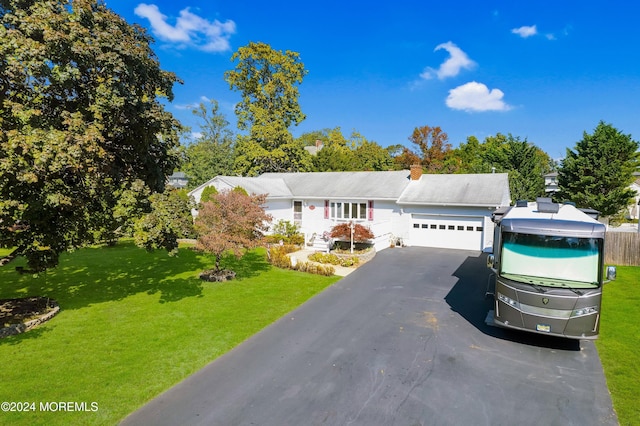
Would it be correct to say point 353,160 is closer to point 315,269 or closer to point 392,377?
point 315,269

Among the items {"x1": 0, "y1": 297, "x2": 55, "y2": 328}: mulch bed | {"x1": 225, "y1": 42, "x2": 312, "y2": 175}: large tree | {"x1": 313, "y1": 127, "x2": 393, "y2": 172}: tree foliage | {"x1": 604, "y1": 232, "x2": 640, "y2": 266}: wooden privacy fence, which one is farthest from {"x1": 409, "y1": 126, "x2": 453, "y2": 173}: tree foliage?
{"x1": 0, "y1": 297, "x2": 55, "y2": 328}: mulch bed

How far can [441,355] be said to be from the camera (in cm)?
781

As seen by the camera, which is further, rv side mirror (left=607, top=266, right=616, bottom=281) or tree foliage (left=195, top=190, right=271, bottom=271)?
tree foliage (left=195, top=190, right=271, bottom=271)

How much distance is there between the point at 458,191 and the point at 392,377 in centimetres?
1734

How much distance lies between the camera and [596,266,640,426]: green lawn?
5.98 m

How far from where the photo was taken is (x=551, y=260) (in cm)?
808

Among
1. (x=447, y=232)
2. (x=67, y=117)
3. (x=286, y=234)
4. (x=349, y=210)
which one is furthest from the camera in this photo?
(x=349, y=210)

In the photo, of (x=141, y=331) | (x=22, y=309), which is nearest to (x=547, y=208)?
(x=141, y=331)

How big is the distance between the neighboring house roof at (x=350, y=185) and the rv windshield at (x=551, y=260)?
45.9 ft

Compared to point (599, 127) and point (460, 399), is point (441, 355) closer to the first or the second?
point (460, 399)

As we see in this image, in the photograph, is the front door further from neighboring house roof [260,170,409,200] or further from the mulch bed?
the mulch bed

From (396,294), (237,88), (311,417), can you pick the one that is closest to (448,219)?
(396,294)

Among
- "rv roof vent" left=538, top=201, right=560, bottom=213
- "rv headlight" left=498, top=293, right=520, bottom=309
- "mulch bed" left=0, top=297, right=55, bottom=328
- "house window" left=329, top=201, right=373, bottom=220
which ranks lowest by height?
"mulch bed" left=0, top=297, right=55, bottom=328

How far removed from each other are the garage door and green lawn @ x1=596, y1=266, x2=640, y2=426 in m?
7.56
